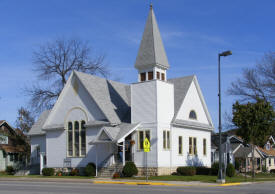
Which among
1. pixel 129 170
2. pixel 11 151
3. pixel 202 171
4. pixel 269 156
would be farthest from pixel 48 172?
pixel 269 156

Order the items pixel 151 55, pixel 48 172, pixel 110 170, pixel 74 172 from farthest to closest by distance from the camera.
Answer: pixel 48 172 → pixel 74 172 → pixel 151 55 → pixel 110 170

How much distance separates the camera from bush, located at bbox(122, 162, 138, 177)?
3369 centimetres

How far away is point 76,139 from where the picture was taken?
38938 millimetres

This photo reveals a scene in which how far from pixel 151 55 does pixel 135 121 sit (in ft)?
20.2

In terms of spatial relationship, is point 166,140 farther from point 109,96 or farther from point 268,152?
point 268,152

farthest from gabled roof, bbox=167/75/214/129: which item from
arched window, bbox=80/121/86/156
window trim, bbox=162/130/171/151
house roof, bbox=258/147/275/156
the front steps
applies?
house roof, bbox=258/147/275/156

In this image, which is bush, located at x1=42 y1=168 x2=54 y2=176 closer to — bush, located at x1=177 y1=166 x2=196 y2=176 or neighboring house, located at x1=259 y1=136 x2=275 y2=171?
bush, located at x1=177 y1=166 x2=196 y2=176

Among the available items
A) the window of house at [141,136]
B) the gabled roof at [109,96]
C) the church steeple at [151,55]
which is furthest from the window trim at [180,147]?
the church steeple at [151,55]

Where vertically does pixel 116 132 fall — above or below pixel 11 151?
above

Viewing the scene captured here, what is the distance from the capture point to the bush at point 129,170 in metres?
33.7

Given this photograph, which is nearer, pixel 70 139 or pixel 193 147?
pixel 70 139

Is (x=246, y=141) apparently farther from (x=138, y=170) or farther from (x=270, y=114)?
(x=138, y=170)

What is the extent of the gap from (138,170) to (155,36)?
40.6 ft

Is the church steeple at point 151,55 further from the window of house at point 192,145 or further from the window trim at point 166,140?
the window of house at point 192,145
